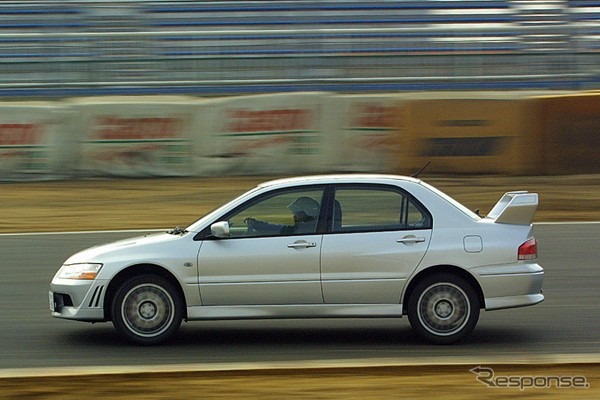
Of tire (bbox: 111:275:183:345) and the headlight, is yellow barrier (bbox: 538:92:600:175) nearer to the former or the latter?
tire (bbox: 111:275:183:345)

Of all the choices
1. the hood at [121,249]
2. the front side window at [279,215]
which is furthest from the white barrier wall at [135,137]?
the front side window at [279,215]

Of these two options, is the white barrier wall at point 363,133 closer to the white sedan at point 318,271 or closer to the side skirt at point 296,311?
the white sedan at point 318,271

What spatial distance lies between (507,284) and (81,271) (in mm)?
3354

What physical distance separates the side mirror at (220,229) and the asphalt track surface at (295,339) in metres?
0.91

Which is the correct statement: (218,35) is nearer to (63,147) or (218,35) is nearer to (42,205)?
(63,147)

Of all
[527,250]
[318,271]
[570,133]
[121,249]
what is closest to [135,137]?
[570,133]

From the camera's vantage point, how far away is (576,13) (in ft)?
79.3

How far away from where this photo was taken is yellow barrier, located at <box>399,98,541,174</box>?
746 inches

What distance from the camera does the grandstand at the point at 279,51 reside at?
75.6 feet

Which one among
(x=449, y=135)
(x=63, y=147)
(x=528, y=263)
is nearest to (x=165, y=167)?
(x=63, y=147)

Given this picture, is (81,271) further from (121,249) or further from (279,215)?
(279,215)

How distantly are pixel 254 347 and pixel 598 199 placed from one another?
11028mm

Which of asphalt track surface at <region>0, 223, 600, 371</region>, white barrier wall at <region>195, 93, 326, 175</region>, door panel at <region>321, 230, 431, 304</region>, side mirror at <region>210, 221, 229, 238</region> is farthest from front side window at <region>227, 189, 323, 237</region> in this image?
white barrier wall at <region>195, 93, 326, 175</region>

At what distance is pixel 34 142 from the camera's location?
63.7ft
